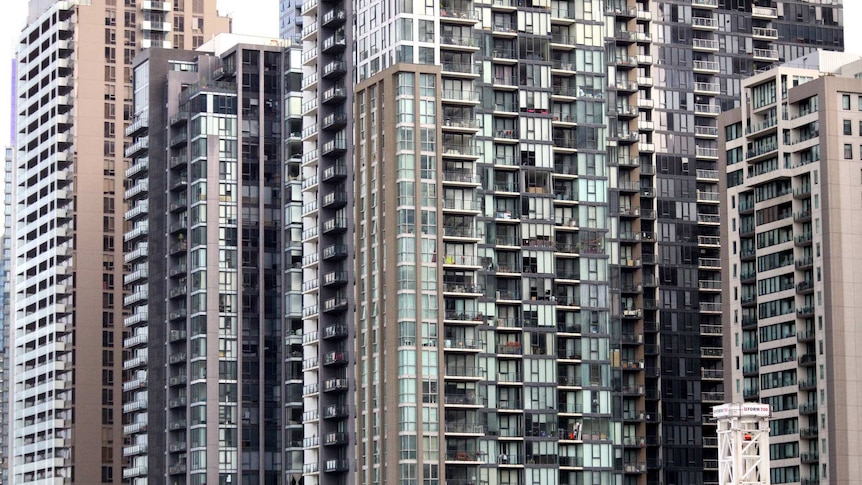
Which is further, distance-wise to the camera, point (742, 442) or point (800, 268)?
point (800, 268)

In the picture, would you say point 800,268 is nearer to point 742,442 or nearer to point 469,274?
point 469,274

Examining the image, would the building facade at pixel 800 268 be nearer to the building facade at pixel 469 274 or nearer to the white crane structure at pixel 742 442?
the building facade at pixel 469 274

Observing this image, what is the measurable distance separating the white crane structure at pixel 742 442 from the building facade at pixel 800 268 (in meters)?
28.5

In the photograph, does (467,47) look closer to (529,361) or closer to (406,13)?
(406,13)

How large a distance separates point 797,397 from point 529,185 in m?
34.3

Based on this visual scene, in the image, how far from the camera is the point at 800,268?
18938 cm

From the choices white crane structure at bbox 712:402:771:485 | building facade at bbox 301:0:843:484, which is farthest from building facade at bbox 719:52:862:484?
white crane structure at bbox 712:402:771:485

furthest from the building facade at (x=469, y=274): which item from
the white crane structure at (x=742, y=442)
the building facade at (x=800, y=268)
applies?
the white crane structure at (x=742, y=442)

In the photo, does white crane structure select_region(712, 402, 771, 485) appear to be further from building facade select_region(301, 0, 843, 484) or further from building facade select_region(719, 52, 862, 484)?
building facade select_region(301, 0, 843, 484)

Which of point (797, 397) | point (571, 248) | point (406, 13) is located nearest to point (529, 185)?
point (571, 248)

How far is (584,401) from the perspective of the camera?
195m

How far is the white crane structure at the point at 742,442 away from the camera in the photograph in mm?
153450

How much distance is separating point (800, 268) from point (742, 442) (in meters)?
37.3

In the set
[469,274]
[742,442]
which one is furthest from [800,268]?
[742,442]
